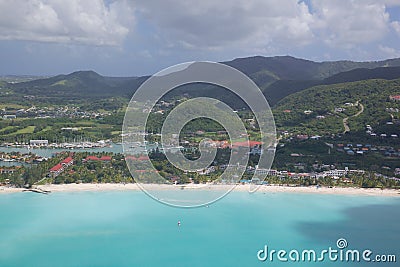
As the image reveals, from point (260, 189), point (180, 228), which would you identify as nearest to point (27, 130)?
point (260, 189)

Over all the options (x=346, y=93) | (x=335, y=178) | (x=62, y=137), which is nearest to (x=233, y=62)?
(x=346, y=93)

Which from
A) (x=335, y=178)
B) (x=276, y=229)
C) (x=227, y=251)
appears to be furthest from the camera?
(x=335, y=178)

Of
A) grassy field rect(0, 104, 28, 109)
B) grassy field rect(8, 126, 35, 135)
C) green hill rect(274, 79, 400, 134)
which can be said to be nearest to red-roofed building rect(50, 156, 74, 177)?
grassy field rect(8, 126, 35, 135)

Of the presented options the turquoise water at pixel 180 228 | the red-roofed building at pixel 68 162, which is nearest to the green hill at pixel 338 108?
the turquoise water at pixel 180 228

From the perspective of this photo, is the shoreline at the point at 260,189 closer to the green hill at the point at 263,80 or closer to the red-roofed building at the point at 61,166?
the red-roofed building at the point at 61,166

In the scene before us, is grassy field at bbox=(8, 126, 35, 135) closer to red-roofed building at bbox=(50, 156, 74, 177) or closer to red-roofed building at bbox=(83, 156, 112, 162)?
red-roofed building at bbox=(50, 156, 74, 177)

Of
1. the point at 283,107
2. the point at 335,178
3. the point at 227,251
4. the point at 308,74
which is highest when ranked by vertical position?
the point at 308,74

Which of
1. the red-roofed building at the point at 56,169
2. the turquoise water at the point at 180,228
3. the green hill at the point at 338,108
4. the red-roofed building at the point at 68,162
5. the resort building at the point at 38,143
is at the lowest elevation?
the turquoise water at the point at 180,228

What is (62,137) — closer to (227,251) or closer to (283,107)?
(283,107)

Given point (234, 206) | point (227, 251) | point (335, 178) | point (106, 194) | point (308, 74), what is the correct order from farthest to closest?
1. point (308, 74)
2. point (335, 178)
3. point (106, 194)
4. point (234, 206)
5. point (227, 251)
